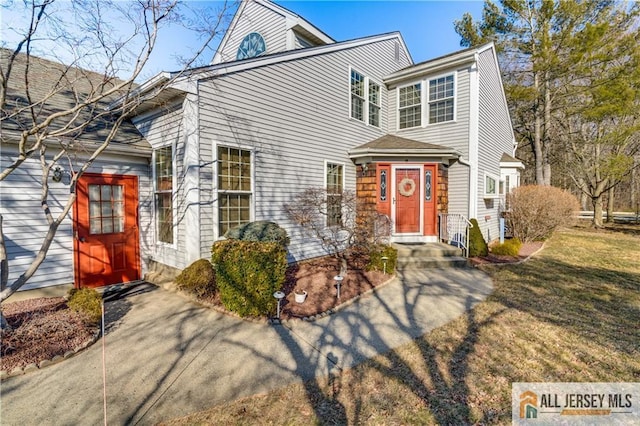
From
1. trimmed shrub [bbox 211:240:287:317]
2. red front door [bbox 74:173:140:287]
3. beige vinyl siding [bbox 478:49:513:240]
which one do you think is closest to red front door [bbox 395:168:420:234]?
beige vinyl siding [bbox 478:49:513:240]

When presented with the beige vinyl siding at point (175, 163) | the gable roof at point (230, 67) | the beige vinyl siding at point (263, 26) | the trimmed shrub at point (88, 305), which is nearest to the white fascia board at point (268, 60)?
the gable roof at point (230, 67)

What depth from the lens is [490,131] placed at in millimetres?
11070

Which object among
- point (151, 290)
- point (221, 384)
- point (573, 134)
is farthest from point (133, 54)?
point (573, 134)

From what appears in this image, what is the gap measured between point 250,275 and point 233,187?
8.47ft

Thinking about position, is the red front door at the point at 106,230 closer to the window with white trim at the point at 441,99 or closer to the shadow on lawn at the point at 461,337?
the shadow on lawn at the point at 461,337

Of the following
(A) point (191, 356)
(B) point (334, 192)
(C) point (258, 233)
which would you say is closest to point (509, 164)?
(B) point (334, 192)

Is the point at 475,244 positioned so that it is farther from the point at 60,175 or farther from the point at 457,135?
the point at 60,175

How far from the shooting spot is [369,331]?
4211 mm

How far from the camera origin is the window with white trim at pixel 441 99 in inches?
376

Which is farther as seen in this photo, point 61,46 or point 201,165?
point 201,165

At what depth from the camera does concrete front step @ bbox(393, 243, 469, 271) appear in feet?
25.0

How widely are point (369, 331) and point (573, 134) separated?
72.4 feet

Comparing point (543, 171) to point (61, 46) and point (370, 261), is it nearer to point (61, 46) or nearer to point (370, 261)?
point (370, 261)

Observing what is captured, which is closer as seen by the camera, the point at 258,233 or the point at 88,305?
the point at 88,305
